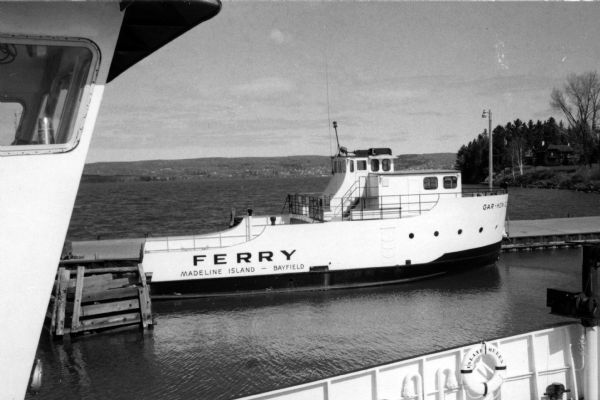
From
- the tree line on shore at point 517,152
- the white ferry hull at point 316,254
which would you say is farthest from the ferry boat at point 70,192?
the tree line on shore at point 517,152

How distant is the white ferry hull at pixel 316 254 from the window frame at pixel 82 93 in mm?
15854

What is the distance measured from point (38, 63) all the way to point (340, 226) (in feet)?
55.3

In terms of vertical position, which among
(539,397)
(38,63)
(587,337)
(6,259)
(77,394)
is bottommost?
(77,394)

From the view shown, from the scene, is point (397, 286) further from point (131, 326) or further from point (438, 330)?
point (131, 326)

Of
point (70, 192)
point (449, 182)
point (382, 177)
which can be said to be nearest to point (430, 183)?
point (449, 182)

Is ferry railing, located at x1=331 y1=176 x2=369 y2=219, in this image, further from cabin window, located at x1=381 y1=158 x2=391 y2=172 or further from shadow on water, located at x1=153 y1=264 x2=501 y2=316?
shadow on water, located at x1=153 y1=264 x2=501 y2=316

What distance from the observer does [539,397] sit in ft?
22.2

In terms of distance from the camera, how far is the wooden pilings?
52.3 feet

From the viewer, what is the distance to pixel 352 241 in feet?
65.7

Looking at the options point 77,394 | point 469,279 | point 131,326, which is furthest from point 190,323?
point 469,279

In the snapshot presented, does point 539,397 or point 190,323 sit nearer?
point 539,397

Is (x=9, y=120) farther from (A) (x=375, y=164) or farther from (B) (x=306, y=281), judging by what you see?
(A) (x=375, y=164)

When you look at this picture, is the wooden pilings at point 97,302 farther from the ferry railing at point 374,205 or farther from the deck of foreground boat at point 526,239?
the ferry railing at point 374,205

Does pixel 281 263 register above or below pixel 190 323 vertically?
above
